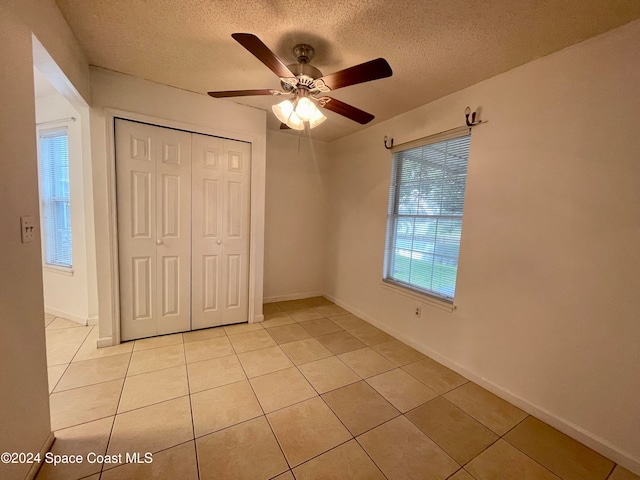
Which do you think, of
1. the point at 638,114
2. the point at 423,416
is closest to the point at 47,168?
the point at 423,416

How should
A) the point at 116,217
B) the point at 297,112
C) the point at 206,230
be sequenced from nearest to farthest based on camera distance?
the point at 297,112 < the point at 116,217 < the point at 206,230

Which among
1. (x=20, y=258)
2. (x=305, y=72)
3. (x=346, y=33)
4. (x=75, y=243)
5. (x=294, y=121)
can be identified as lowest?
(x=75, y=243)

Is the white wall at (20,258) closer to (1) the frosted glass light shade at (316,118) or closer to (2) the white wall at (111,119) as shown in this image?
(2) the white wall at (111,119)

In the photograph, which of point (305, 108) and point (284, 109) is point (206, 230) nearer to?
point (284, 109)

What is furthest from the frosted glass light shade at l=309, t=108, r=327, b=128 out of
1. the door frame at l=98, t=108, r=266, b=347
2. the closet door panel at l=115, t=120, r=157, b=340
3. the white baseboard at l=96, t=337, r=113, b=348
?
the white baseboard at l=96, t=337, r=113, b=348

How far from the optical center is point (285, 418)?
64.9 inches

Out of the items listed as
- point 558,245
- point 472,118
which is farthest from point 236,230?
point 558,245

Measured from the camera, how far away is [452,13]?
1408mm

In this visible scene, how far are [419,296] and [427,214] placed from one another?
2.75 feet

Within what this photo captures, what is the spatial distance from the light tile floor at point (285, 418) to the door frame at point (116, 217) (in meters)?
0.46

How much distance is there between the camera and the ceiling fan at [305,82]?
1337 millimetres

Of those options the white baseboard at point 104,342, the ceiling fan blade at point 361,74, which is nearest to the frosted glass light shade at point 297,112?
the ceiling fan blade at point 361,74

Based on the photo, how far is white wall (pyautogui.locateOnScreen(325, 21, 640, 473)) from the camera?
1434mm

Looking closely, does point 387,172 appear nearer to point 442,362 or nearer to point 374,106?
point 374,106
